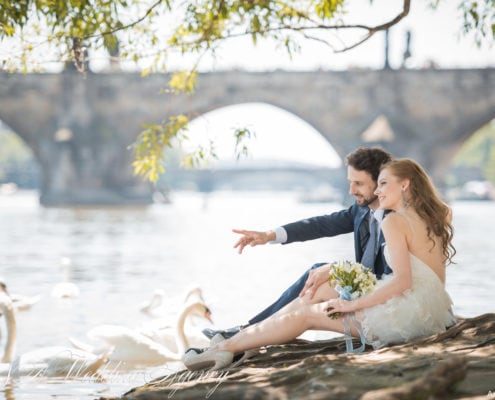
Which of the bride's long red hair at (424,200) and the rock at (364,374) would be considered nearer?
the rock at (364,374)

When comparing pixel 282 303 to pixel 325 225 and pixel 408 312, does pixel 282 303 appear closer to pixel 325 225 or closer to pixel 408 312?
pixel 325 225

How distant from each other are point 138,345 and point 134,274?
25.2 feet

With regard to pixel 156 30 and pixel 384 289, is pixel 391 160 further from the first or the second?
pixel 156 30

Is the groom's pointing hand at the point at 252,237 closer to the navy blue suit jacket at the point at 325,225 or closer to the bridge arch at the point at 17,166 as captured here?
the navy blue suit jacket at the point at 325,225

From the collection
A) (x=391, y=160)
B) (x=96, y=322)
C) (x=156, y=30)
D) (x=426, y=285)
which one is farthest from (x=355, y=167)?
(x=96, y=322)

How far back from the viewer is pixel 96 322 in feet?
29.9

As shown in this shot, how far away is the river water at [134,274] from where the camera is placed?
7794mm

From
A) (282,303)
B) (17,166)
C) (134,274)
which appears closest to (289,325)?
(282,303)

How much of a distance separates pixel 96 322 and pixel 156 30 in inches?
126

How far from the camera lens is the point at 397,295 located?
4.16 meters

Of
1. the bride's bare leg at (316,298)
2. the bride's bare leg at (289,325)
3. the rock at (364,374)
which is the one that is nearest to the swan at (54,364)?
the rock at (364,374)

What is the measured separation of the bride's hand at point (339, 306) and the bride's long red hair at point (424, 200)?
46 cm

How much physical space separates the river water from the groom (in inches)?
51.5

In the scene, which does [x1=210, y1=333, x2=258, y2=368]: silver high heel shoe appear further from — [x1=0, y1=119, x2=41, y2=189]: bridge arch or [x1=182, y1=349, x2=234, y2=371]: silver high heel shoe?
[x1=0, y1=119, x2=41, y2=189]: bridge arch
